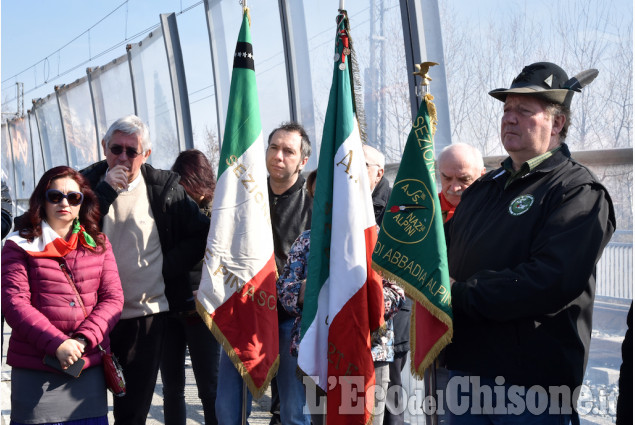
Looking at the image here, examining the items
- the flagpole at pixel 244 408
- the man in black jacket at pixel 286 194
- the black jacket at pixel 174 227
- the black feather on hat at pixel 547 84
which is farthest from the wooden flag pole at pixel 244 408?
the black feather on hat at pixel 547 84

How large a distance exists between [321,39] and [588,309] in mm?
4201

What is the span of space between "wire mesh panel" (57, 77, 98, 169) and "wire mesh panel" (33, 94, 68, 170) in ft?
2.15

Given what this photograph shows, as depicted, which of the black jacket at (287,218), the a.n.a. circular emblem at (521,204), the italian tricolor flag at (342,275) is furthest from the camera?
the black jacket at (287,218)

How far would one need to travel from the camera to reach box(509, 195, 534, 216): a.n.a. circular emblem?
101 inches

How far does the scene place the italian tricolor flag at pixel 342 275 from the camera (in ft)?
10.1

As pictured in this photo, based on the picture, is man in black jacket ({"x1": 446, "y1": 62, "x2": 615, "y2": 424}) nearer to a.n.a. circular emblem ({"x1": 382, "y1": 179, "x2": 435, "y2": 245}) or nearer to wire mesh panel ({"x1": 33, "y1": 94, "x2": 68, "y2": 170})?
a.n.a. circular emblem ({"x1": 382, "y1": 179, "x2": 435, "y2": 245})

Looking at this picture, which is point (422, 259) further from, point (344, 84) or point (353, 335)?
point (344, 84)

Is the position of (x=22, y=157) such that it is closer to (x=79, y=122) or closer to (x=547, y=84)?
(x=79, y=122)

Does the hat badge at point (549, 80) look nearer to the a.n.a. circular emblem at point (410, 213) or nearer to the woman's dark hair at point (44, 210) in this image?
the a.n.a. circular emblem at point (410, 213)

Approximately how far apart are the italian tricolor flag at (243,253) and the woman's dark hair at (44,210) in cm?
59

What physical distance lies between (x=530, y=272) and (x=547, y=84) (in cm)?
76

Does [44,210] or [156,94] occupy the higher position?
[156,94]

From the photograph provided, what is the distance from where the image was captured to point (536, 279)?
2.41 metres

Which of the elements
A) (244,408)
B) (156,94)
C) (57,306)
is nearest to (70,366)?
(57,306)
